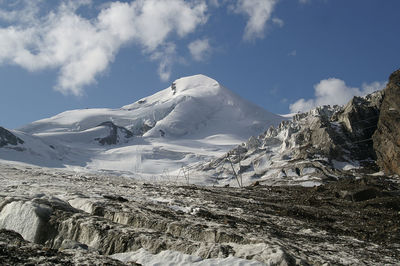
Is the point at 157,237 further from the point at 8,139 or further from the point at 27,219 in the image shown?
the point at 8,139

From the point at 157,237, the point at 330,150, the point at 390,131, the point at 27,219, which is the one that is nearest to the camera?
the point at 157,237

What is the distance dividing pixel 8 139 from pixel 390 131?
166907 millimetres

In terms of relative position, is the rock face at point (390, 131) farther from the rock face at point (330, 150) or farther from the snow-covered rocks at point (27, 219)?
the snow-covered rocks at point (27, 219)

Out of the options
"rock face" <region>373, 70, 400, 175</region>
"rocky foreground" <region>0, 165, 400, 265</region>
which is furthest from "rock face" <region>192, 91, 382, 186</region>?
"rocky foreground" <region>0, 165, 400, 265</region>

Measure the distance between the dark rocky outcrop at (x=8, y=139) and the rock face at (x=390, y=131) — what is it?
161603 millimetres

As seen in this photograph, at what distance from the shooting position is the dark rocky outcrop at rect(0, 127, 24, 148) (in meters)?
162

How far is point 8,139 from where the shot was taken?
163375mm

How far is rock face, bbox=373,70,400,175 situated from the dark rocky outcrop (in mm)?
161603

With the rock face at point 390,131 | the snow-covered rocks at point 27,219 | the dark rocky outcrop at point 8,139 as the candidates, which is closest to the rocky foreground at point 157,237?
the snow-covered rocks at point 27,219

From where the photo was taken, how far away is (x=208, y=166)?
4400 inches

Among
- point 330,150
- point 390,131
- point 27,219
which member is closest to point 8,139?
point 330,150

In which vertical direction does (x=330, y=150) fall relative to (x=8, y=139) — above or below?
below

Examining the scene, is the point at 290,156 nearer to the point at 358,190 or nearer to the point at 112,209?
the point at 358,190

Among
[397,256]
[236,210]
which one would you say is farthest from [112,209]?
[397,256]
